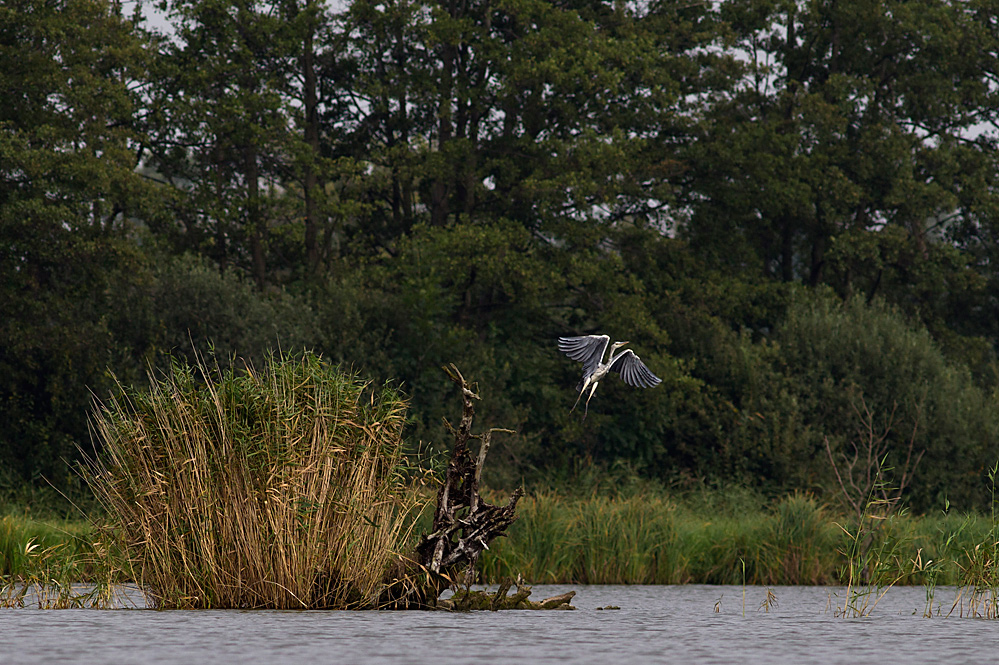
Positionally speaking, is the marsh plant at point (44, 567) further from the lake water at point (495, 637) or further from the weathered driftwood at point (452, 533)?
the weathered driftwood at point (452, 533)

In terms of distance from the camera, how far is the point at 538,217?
38.4m

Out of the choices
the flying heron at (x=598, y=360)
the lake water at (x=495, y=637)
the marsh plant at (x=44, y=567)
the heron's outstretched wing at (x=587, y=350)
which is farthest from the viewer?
the marsh plant at (x=44, y=567)

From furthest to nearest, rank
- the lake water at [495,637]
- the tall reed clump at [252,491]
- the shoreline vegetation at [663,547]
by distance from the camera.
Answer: the shoreline vegetation at [663,547], the tall reed clump at [252,491], the lake water at [495,637]

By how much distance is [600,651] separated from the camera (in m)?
10.6

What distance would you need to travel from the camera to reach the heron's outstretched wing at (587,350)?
13.3 m

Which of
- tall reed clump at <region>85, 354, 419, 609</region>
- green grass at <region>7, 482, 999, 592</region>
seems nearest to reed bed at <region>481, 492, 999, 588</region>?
green grass at <region>7, 482, 999, 592</region>

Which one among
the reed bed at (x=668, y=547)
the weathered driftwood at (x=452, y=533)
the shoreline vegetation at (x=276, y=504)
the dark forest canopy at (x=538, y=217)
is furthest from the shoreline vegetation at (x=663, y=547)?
the dark forest canopy at (x=538, y=217)

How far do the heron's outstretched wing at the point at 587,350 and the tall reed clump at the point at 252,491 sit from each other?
1.87 m

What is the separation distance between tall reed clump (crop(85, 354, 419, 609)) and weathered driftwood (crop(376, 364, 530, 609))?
1.24 feet

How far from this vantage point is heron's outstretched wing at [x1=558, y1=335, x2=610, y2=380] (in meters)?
13.3

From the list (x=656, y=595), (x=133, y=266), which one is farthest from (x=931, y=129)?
(x=656, y=595)

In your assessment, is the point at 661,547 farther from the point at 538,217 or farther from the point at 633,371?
the point at 538,217

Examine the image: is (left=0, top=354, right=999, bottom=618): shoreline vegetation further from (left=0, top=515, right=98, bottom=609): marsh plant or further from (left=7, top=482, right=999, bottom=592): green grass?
(left=7, top=482, right=999, bottom=592): green grass

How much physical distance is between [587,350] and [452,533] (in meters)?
2.22
